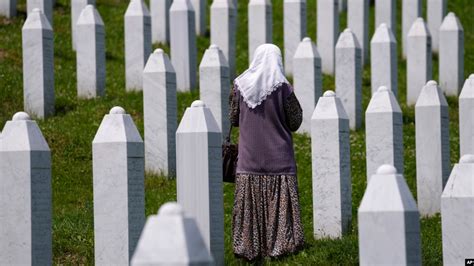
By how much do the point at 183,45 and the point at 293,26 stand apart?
219cm

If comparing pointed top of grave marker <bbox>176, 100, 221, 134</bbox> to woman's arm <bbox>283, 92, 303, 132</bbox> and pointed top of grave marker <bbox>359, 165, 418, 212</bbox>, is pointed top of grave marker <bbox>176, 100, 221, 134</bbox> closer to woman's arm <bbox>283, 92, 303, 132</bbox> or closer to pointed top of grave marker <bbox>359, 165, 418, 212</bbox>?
woman's arm <bbox>283, 92, 303, 132</bbox>

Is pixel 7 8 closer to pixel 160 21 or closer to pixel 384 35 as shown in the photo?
pixel 160 21

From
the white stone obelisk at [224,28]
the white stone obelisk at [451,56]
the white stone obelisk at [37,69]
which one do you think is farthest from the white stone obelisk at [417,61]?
the white stone obelisk at [37,69]

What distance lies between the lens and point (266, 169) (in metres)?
9.77

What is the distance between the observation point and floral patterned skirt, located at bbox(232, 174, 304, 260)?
383 inches

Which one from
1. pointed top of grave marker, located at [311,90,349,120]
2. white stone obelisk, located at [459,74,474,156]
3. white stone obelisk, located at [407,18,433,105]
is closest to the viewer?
pointed top of grave marker, located at [311,90,349,120]

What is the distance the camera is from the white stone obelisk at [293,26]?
16891 mm

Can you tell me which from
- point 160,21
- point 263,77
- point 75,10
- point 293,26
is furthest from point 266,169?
point 160,21

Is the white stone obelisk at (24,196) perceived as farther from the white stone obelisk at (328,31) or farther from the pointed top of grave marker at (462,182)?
the white stone obelisk at (328,31)

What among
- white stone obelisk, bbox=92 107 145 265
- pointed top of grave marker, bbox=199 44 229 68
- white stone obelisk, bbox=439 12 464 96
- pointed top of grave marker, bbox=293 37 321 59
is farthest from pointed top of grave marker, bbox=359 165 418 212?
white stone obelisk, bbox=439 12 464 96

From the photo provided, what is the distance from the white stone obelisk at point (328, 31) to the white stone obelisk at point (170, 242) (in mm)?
12280

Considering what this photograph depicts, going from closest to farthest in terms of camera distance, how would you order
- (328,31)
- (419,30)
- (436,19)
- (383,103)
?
1. (383,103)
2. (419,30)
3. (328,31)
4. (436,19)

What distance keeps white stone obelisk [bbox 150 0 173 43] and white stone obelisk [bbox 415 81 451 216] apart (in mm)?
6353

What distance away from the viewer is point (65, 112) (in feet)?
46.7
